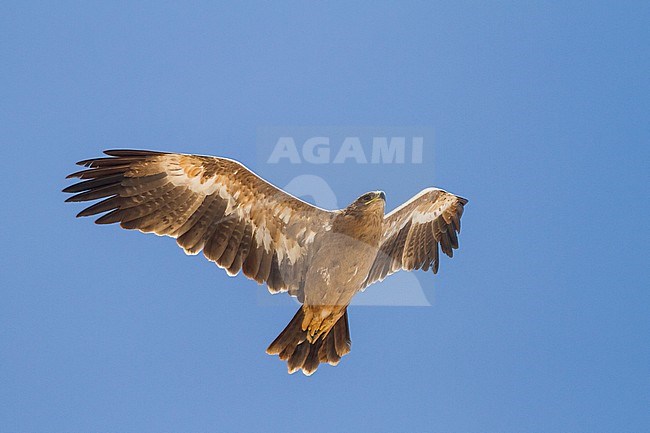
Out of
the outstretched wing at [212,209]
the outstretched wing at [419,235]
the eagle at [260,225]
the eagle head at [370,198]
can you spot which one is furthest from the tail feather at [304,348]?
the eagle head at [370,198]

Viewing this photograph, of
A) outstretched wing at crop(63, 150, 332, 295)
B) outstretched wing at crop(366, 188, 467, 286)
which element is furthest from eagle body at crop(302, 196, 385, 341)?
outstretched wing at crop(366, 188, 467, 286)

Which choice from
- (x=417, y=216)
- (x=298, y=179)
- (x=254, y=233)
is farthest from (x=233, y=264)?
(x=417, y=216)

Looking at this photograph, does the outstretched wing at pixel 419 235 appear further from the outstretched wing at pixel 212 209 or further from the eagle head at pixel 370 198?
the eagle head at pixel 370 198

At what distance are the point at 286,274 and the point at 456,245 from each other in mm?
2443

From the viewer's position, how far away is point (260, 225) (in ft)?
44.5

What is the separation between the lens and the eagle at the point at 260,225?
42.2 feet

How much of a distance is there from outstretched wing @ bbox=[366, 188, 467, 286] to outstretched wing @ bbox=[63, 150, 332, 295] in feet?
4.03

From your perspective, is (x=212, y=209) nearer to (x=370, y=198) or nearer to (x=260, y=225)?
(x=260, y=225)

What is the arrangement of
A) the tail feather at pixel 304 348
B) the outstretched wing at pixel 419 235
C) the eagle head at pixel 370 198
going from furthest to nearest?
the outstretched wing at pixel 419 235 → the tail feather at pixel 304 348 → the eagle head at pixel 370 198

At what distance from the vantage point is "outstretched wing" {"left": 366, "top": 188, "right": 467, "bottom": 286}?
1430 centimetres

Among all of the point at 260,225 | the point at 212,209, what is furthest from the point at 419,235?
the point at 212,209

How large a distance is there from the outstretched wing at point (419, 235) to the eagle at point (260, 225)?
1.05ft

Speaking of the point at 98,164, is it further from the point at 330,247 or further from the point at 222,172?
the point at 330,247

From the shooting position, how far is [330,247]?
13.2m
